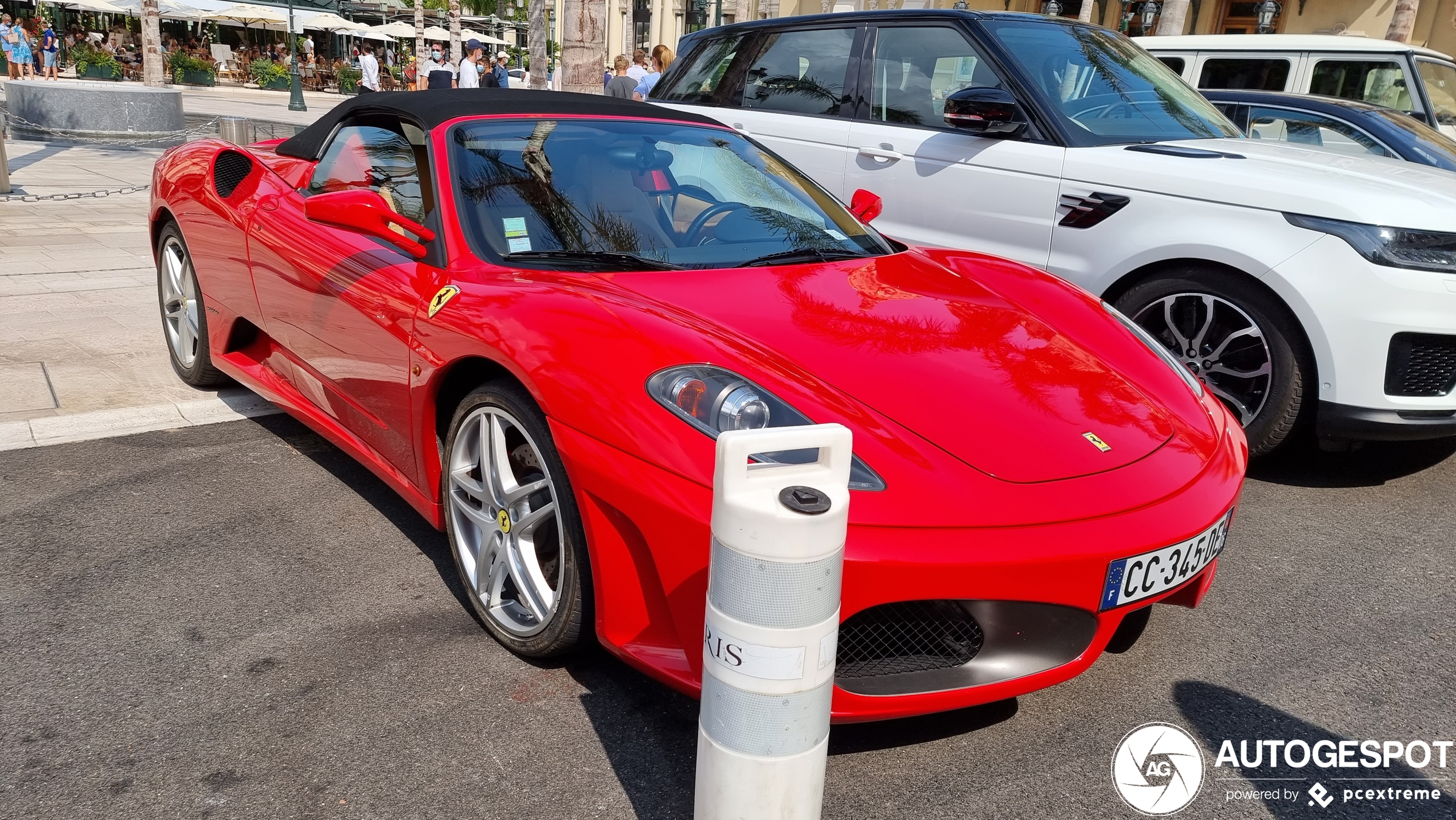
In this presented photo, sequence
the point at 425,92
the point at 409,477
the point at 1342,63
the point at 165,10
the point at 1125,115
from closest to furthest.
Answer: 1. the point at 409,477
2. the point at 425,92
3. the point at 1125,115
4. the point at 1342,63
5. the point at 165,10

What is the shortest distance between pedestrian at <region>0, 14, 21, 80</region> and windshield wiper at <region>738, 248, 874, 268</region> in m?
30.0

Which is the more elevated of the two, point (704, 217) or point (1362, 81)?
point (1362, 81)

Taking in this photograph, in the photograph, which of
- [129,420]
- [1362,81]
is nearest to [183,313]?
[129,420]

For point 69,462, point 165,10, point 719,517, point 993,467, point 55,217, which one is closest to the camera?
point 719,517

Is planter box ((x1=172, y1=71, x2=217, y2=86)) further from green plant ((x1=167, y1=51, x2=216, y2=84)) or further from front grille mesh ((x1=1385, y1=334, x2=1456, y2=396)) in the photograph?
front grille mesh ((x1=1385, y1=334, x2=1456, y2=396))

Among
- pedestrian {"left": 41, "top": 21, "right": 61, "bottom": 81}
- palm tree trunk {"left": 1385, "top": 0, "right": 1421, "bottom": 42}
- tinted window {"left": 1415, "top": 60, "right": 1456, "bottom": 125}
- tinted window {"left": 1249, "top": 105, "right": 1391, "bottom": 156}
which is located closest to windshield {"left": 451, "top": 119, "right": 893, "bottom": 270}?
tinted window {"left": 1249, "top": 105, "right": 1391, "bottom": 156}

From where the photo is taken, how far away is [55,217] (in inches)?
351

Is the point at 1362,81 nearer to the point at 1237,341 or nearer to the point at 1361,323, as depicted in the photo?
the point at 1237,341

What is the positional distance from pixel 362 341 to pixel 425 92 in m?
0.98

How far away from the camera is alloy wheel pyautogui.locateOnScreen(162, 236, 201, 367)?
177 inches

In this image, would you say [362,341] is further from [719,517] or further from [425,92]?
[719,517]

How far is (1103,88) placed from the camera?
196 inches

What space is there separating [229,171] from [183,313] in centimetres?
78

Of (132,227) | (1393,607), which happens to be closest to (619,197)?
(1393,607)
